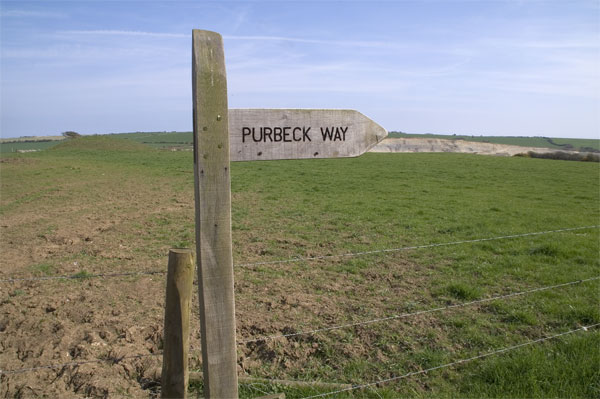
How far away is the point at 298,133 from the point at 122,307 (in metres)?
3.67

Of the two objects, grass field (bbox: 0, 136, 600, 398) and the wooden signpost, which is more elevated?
the wooden signpost

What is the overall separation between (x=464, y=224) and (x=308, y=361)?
7.09 metres

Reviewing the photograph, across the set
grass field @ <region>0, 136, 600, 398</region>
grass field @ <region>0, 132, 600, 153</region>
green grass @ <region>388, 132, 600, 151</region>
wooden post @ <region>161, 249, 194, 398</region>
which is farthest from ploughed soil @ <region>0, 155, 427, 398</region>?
green grass @ <region>388, 132, 600, 151</region>

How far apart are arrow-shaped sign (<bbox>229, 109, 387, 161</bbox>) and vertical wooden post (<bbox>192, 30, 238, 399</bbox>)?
0.40 ft

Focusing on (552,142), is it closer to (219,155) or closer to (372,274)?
(372,274)

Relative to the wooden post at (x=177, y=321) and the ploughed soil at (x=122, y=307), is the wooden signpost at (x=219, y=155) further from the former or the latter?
the ploughed soil at (x=122, y=307)

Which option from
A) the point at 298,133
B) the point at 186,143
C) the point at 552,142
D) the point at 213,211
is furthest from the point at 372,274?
the point at 552,142

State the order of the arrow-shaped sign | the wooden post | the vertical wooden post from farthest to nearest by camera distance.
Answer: the wooden post, the arrow-shaped sign, the vertical wooden post

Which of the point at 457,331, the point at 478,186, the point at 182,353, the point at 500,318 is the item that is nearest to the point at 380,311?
the point at 457,331

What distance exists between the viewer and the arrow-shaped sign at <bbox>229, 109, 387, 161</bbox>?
2.40 m

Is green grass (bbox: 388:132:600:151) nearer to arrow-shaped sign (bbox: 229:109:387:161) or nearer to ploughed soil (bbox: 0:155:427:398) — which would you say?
ploughed soil (bbox: 0:155:427:398)

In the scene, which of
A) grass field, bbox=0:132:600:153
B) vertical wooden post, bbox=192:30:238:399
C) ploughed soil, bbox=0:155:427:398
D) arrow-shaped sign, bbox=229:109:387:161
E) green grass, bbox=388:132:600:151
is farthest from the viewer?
green grass, bbox=388:132:600:151

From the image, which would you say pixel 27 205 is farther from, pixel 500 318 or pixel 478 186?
pixel 478 186

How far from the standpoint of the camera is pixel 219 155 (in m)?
2.29
